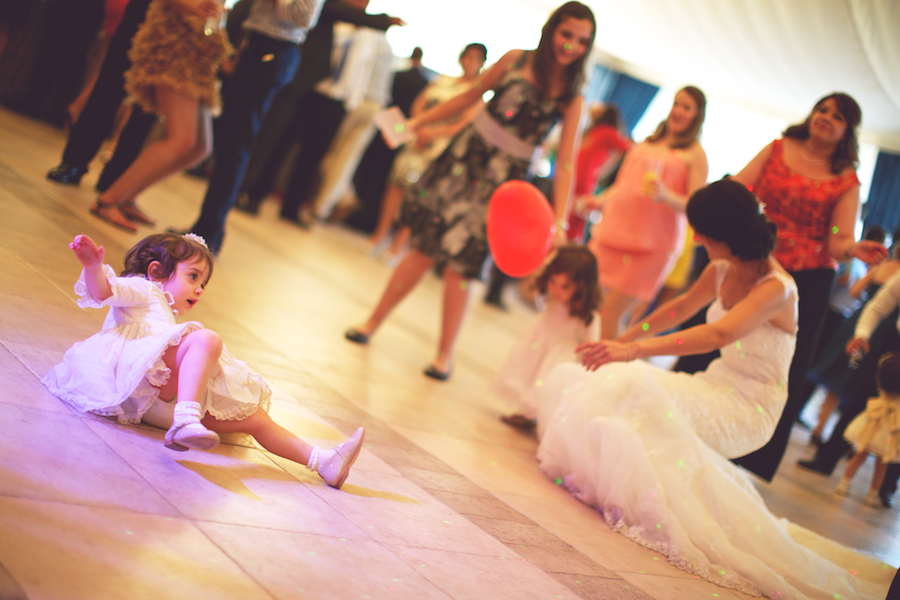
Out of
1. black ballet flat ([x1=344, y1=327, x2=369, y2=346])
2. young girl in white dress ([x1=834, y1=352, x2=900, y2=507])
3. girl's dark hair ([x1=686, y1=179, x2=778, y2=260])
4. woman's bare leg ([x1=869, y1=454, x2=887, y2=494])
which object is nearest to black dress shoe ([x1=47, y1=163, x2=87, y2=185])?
black ballet flat ([x1=344, y1=327, x2=369, y2=346])

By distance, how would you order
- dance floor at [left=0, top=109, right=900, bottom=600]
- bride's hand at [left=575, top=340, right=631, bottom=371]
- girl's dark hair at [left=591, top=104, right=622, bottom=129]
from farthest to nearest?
girl's dark hair at [left=591, top=104, right=622, bottom=129], bride's hand at [left=575, top=340, right=631, bottom=371], dance floor at [left=0, top=109, right=900, bottom=600]

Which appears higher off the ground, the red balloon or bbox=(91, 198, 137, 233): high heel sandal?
the red balloon

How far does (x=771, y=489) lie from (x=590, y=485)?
1640 millimetres

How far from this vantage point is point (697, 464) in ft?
6.93

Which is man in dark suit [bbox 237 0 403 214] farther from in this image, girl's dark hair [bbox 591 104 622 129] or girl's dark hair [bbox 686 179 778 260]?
girl's dark hair [bbox 686 179 778 260]

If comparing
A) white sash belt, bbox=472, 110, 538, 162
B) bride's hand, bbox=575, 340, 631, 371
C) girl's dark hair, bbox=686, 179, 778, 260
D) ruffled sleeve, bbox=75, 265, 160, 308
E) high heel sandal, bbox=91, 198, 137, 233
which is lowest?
high heel sandal, bbox=91, 198, 137, 233

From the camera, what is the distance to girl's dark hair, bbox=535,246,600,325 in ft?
9.73

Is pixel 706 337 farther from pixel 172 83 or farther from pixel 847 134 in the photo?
pixel 172 83

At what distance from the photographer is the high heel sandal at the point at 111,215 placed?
126 inches

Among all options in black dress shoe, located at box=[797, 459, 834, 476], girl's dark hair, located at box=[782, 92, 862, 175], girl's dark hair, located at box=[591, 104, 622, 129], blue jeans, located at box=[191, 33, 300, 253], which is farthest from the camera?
girl's dark hair, located at box=[591, 104, 622, 129]

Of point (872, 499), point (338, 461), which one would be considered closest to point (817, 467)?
point (872, 499)

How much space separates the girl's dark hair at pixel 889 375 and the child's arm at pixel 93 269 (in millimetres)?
3804

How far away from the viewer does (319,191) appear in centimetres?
814

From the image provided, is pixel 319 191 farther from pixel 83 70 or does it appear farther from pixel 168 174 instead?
pixel 168 174
